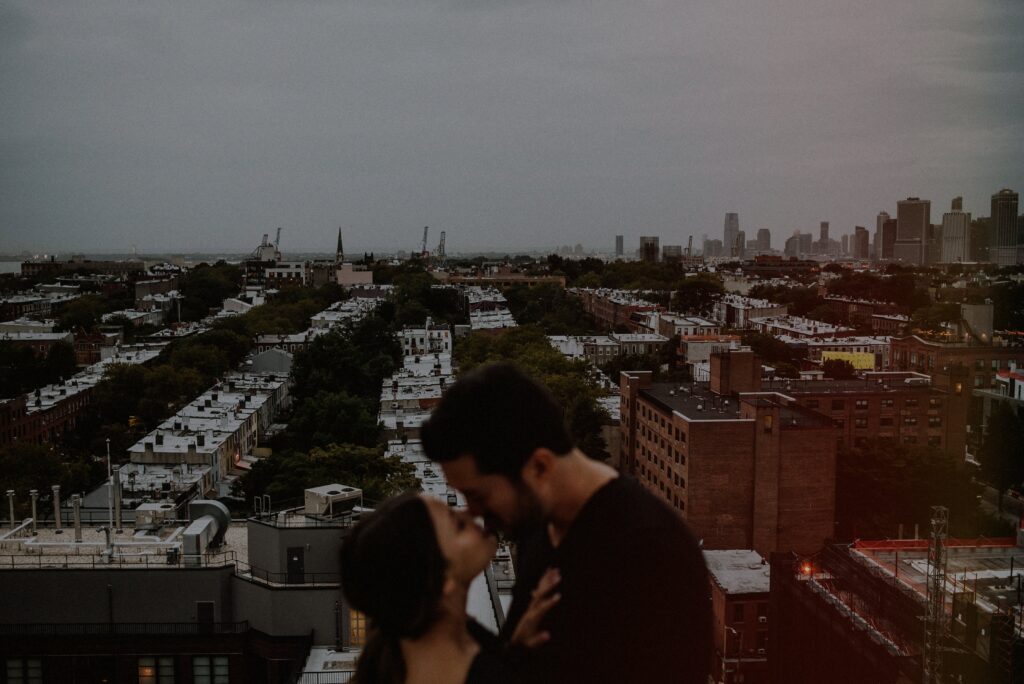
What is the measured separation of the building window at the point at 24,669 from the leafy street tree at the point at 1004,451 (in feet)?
53.3

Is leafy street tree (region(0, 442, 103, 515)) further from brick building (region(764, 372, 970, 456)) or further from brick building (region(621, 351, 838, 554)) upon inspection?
brick building (region(764, 372, 970, 456))

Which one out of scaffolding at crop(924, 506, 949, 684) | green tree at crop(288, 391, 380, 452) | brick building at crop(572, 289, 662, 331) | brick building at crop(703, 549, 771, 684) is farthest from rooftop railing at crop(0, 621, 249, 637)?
brick building at crop(572, 289, 662, 331)

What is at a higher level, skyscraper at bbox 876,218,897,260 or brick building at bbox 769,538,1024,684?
skyscraper at bbox 876,218,897,260

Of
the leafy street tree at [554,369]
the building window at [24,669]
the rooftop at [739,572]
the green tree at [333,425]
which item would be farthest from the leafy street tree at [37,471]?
the rooftop at [739,572]

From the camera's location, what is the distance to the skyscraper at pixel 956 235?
30.6 metres

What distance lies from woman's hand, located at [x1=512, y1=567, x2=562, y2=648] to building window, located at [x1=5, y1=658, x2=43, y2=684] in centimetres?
787

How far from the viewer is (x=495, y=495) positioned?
123 centimetres

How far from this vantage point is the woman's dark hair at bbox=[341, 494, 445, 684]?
1135mm

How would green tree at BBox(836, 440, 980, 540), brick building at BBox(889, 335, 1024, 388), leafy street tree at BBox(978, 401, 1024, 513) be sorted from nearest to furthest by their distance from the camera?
1. green tree at BBox(836, 440, 980, 540)
2. leafy street tree at BBox(978, 401, 1024, 513)
3. brick building at BBox(889, 335, 1024, 388)

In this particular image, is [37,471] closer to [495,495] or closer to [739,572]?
[739,572]

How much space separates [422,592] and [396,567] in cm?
5

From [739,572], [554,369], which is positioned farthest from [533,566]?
[554,369]

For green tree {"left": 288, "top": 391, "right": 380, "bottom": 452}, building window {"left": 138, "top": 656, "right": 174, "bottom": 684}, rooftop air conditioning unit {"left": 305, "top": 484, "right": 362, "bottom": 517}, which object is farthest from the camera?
green tree {"left": 288, "top": 391, "right": 380, "bottom": 452}

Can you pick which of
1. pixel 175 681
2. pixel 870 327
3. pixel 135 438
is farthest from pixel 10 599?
pixel 870 327
